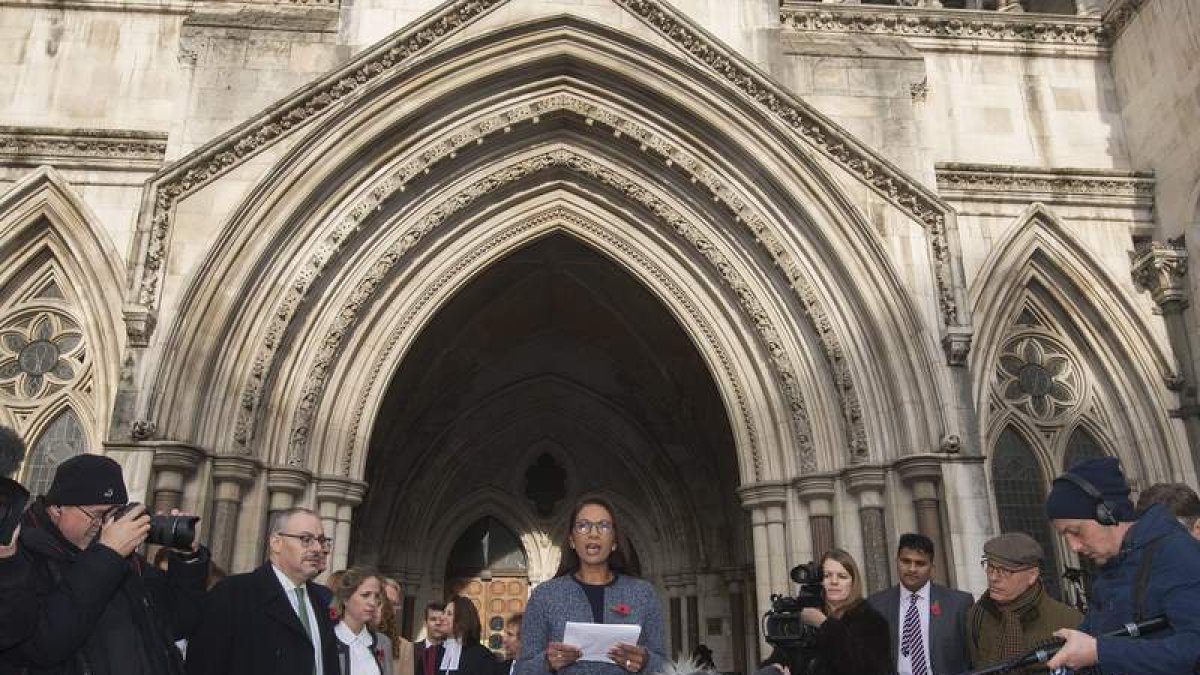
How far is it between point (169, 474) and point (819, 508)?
651 centimetres

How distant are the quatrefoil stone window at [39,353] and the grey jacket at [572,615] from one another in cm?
896

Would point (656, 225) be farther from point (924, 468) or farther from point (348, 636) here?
point (348, 636)

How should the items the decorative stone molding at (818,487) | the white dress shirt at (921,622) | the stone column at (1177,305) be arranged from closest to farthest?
the white dress shirt at (921,622), the decorative stone molding at (818,487), the stone column at (1177,305)

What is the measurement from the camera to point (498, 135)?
10.7 meters

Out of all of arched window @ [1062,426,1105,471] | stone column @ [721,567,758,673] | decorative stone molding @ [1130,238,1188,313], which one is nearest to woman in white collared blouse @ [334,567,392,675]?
arched window @ [1062,426,1105,471]

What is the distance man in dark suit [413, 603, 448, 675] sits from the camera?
6125mm

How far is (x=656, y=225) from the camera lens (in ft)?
35.7

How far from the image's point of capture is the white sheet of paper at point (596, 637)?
3203 millimetres

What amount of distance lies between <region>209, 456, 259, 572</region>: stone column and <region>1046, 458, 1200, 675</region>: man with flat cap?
7.78m

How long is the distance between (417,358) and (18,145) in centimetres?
596

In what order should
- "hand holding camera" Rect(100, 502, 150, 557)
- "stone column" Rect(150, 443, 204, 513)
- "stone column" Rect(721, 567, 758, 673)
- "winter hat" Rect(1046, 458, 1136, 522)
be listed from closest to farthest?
"hand holding camera" Rect(100, 502, 150, 557) → "winter hat" Rect(1046, 458, 1136, 522) → "stone column" Rect(150, 443, 204, 513) → "stone column" Rect(721, 567, 758, 673)

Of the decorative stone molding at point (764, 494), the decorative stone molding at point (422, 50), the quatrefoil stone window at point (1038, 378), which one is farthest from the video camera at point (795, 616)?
the quatrefoil stone window at point (1038, 378)

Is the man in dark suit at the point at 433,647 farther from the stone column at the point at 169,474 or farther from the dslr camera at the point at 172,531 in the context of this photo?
the stone column at the point at 169,474

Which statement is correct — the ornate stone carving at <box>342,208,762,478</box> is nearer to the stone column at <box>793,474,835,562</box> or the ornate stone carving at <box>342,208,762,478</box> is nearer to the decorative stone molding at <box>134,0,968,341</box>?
the stone column at <box>793,474,835,562</box>
